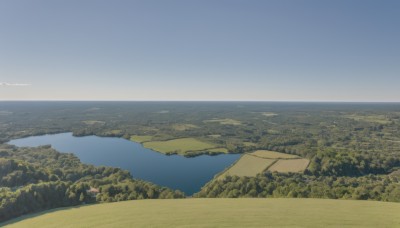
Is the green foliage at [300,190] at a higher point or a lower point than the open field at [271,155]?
higher

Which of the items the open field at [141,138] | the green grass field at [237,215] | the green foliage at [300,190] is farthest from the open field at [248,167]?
the open field at [141,138]

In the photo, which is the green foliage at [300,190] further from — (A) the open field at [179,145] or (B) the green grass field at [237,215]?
(A) the open field at [179,145]

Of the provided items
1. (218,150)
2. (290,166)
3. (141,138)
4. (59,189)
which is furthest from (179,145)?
(59,189)

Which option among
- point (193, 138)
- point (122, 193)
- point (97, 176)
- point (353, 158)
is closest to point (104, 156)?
point (97, 176)

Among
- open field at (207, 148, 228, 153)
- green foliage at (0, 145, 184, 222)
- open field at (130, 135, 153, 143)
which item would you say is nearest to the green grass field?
green foliage at (0, 145, 184, 222)

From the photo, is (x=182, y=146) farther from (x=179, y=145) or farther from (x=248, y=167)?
(x=248, y=167)

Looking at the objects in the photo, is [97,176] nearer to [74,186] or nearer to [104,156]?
[74,186]

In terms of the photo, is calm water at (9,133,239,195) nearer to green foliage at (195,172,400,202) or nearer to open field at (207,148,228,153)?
open field at (207,148,228,153)
